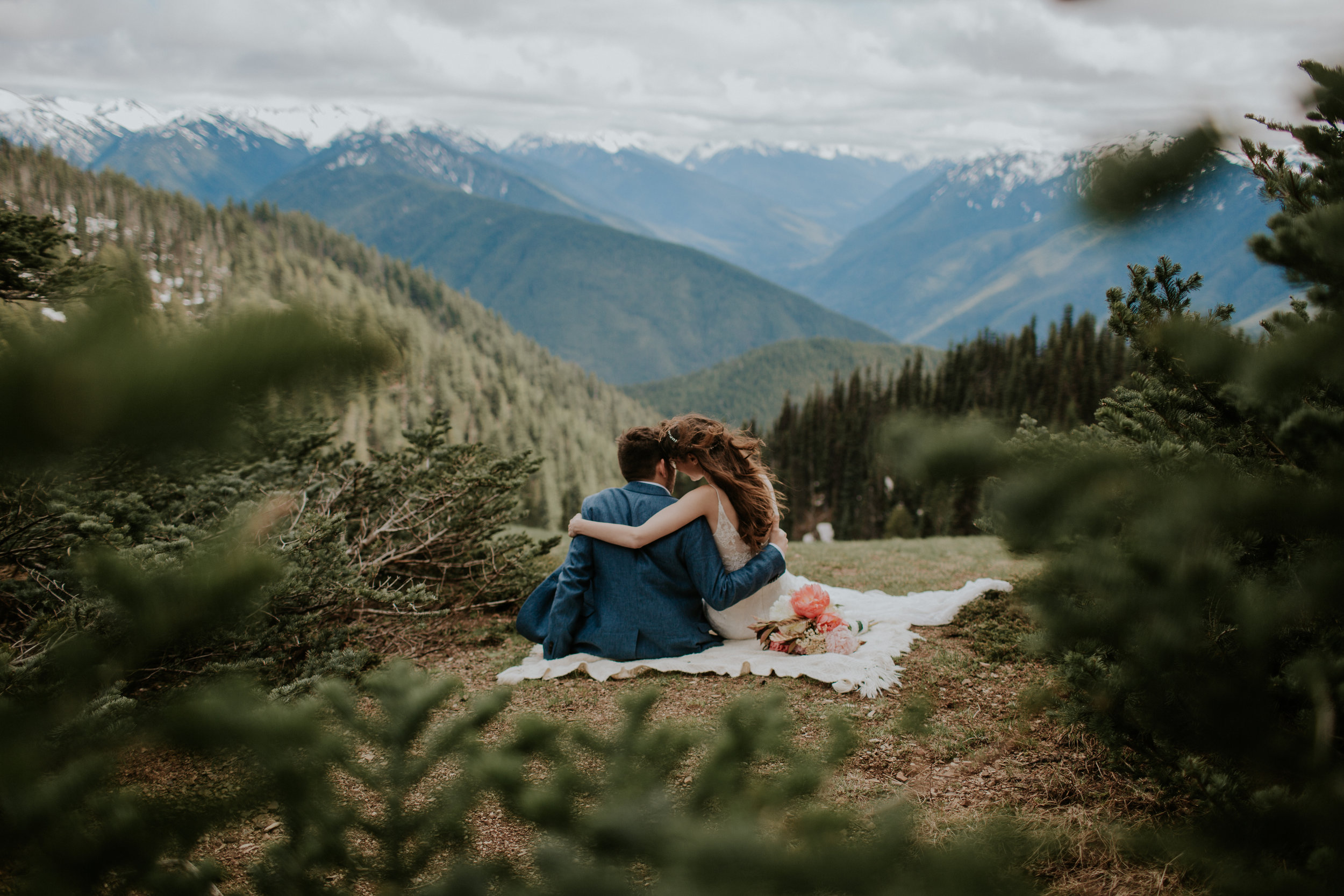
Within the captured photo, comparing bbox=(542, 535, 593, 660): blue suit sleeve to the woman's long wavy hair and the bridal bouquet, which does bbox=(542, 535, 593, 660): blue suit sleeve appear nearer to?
the woman's long wavy hair

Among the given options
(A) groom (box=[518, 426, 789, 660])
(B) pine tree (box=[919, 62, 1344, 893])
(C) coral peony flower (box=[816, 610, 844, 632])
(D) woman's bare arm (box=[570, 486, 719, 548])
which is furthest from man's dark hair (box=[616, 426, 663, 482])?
(B) pine tree (box=[919, 62, 1344, 893])

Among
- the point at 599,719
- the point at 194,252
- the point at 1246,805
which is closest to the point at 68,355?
the point at 1246,805

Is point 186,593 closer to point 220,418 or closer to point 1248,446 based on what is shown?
point 220,418

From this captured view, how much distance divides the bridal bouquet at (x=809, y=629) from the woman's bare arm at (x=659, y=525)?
1119 mm

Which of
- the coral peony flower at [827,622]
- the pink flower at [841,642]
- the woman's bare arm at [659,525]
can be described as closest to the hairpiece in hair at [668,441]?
the woman's bare arm at [659,525]

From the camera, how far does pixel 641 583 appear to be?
19.8ft

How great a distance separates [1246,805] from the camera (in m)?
1.74

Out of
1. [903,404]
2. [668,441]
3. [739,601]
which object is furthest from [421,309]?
[739,601]

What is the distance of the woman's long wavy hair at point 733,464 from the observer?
19.6 feet

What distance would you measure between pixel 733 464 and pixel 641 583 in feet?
3.92

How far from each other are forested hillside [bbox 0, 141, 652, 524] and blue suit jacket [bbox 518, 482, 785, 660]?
5678 cm

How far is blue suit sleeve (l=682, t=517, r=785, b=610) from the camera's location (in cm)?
594

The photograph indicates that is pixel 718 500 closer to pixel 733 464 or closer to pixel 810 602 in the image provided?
pixel 733 464

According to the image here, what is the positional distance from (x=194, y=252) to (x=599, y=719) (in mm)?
144334
